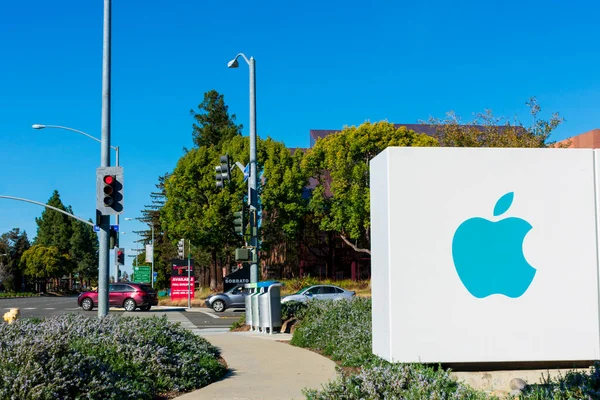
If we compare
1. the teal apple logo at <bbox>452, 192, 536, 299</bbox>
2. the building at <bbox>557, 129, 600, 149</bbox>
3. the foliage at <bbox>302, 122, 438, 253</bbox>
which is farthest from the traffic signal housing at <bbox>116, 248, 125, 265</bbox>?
the building at <bbox>557, 129, 600, 149</bbox>

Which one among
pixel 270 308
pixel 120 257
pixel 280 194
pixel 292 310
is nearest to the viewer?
pixel 270 308

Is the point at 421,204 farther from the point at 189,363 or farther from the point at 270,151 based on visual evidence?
the point at 270,151

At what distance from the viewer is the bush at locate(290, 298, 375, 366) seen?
10.3 meters

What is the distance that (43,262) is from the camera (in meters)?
84.9

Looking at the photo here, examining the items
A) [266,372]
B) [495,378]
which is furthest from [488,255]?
[266,372]

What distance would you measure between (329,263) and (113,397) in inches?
1996

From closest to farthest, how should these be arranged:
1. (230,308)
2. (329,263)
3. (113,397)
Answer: (113,397) → (230,308) → (329,263)

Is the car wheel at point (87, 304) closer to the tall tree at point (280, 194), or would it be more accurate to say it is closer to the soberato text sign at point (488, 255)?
the tall tree at point (280, 194)

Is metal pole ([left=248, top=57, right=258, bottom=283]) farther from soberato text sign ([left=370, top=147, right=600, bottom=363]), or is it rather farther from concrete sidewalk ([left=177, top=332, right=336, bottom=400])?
soberato text sign ([left=370, top=147, right=600, bottom=363])

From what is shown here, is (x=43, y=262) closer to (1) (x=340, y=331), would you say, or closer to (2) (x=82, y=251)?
(2) (x=82, y=251)

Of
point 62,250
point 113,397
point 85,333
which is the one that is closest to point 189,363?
point 85,333

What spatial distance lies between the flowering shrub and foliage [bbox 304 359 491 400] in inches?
94.2

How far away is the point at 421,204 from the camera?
7.73 meters

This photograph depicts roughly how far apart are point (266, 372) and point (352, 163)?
3699cm
